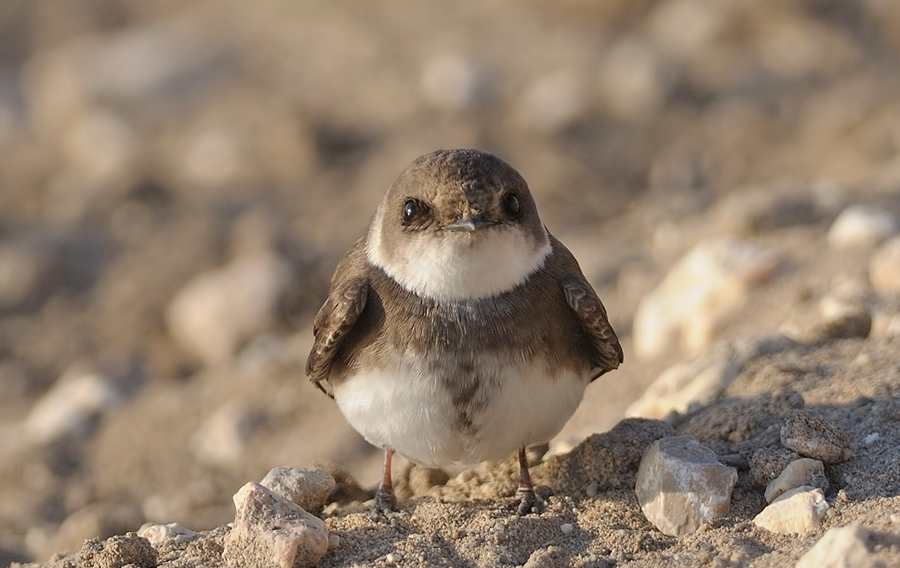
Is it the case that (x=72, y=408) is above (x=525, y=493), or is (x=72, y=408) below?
above

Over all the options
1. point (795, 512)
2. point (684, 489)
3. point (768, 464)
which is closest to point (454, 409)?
point (684, 489)

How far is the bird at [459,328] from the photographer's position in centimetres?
494

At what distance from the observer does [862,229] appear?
25.1ft

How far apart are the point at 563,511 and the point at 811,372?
64.7 inches

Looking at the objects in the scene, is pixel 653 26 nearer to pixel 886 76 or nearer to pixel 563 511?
pixel 886 76

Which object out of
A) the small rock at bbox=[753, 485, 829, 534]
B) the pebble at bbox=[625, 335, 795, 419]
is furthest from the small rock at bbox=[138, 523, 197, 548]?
the pebble at bbox=[625, 335, 795, 419]

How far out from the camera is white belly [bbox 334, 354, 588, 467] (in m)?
4.93

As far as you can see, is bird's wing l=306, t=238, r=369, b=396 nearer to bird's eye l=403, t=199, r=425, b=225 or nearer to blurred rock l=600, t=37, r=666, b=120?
bird's eye l=403, t=199, r=425, b=225

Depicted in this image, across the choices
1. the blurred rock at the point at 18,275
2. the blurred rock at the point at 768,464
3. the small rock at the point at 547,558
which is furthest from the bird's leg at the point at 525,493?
the blurred rock at the point at 18,275

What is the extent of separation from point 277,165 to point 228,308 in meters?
3.78

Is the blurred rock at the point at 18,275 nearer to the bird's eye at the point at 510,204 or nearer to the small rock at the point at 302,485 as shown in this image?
the small rock at the point at 302,485

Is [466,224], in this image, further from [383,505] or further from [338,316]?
[383,505]

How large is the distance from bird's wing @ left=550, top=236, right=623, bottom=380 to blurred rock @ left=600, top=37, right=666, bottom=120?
7.84m

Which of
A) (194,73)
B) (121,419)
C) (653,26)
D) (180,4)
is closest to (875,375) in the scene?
(121,419)
